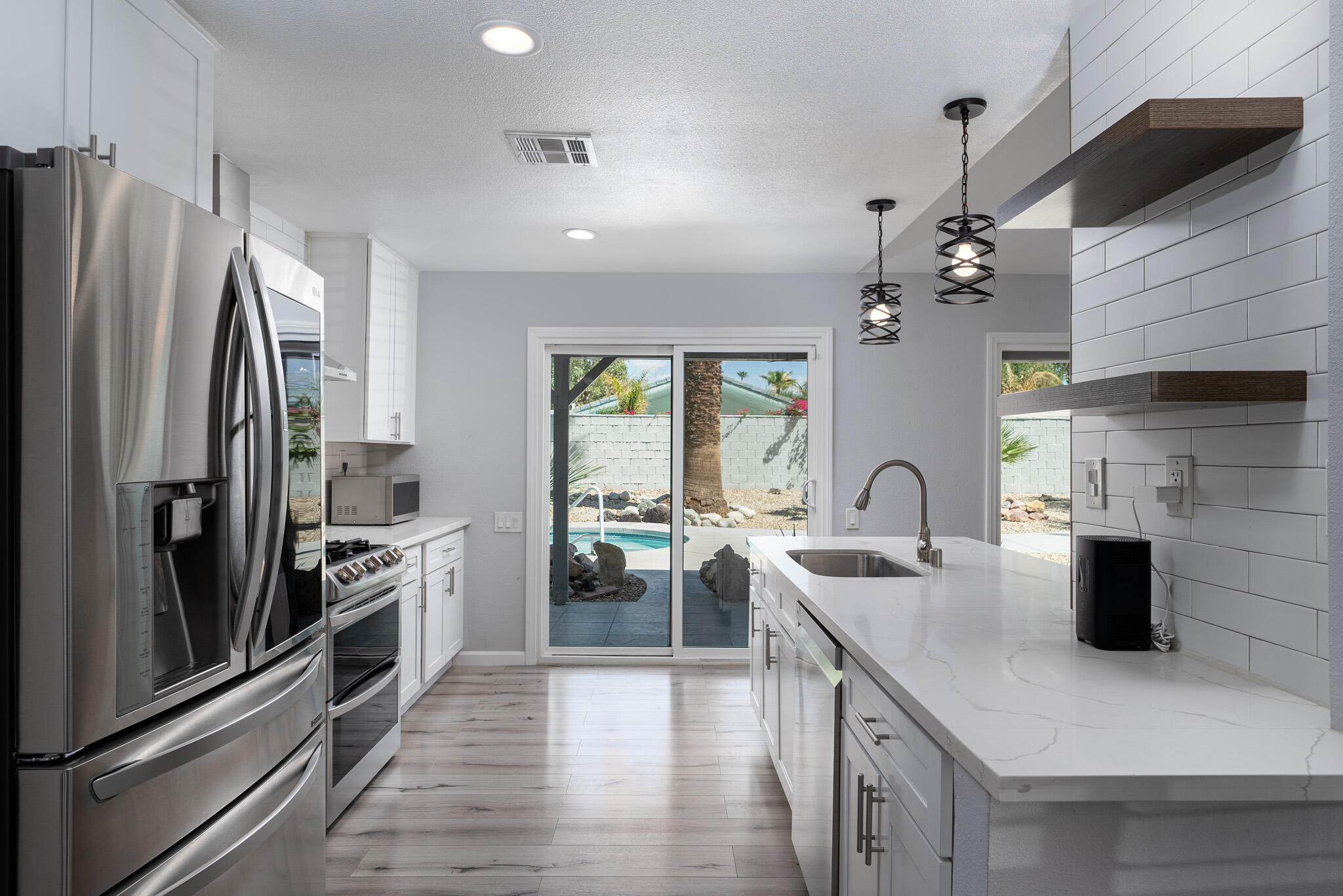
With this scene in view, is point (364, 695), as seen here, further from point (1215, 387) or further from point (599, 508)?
point (1215, 387)

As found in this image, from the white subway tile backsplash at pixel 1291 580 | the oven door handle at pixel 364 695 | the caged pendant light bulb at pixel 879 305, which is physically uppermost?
the caged pendant light bulb at pixel 879 305

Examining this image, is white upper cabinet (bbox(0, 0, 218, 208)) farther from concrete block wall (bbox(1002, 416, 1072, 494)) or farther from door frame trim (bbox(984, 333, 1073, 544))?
concrete block wall (bbox(1002, 416, 1072, 494))

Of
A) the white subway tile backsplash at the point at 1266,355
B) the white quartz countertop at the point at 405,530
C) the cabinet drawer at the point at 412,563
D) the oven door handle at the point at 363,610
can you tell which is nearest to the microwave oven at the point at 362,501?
the white quartz countertop at the point at 405,530

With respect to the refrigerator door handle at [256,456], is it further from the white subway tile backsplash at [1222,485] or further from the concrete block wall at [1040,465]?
the concrete block wall at [1040,465]

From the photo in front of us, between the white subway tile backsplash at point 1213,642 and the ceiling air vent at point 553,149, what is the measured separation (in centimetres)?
222

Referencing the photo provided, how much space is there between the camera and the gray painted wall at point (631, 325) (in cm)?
462

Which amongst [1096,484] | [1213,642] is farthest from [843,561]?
[1213,642]

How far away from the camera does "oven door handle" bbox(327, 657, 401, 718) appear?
2525 mm

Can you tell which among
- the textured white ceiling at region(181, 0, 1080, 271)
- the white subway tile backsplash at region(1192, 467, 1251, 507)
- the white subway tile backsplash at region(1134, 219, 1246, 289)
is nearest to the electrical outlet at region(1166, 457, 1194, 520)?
the white subway tile backsplash at region(1192, 467, 1251, 507)

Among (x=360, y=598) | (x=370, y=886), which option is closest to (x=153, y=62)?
(x=360, y=598)

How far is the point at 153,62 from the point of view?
1733mm

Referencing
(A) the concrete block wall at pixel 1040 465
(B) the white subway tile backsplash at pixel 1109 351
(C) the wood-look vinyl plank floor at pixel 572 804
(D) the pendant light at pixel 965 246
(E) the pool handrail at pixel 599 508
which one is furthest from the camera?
(A) the concrete block wall at pixel 1040 465

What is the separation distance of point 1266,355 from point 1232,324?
0.11 metres

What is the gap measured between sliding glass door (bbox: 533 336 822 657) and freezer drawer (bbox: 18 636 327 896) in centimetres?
301
